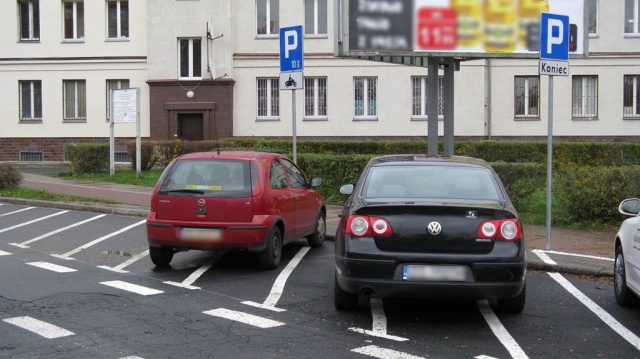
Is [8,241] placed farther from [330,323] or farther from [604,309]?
[604,309]

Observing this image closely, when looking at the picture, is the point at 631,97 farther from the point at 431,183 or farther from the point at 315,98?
the point at 431,183

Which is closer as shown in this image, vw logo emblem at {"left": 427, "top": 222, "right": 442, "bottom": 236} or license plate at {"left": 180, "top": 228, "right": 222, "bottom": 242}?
vw logo emblem at {"left": 427, "top": 222, "right": 442, "bottom": 236}

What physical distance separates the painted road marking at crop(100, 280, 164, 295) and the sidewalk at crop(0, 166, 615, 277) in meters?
4.35

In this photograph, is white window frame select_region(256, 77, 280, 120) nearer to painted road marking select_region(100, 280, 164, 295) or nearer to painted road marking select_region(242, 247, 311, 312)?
painted road marking select_region(242, 247, 311, 312)

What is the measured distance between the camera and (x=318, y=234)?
11367mm

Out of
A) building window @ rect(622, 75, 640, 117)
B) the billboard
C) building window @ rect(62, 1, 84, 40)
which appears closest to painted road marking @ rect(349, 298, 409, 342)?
the billboard

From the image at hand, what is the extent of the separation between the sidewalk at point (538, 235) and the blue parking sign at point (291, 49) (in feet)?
9.29

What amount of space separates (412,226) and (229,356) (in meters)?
1.92

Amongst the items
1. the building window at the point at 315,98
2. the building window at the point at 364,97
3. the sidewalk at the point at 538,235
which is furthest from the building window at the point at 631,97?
the sidewalk at the point at 538,235

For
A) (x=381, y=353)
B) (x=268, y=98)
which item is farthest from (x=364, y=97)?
(x=381, y=353)

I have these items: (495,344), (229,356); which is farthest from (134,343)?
(495,344)

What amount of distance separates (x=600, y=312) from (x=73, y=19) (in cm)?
2899

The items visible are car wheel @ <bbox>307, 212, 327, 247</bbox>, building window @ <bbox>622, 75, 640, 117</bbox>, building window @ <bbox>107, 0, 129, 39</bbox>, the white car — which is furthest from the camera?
building window @ <bbox>107, 0, 129, 39</bbox>

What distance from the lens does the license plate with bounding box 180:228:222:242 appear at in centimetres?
904
